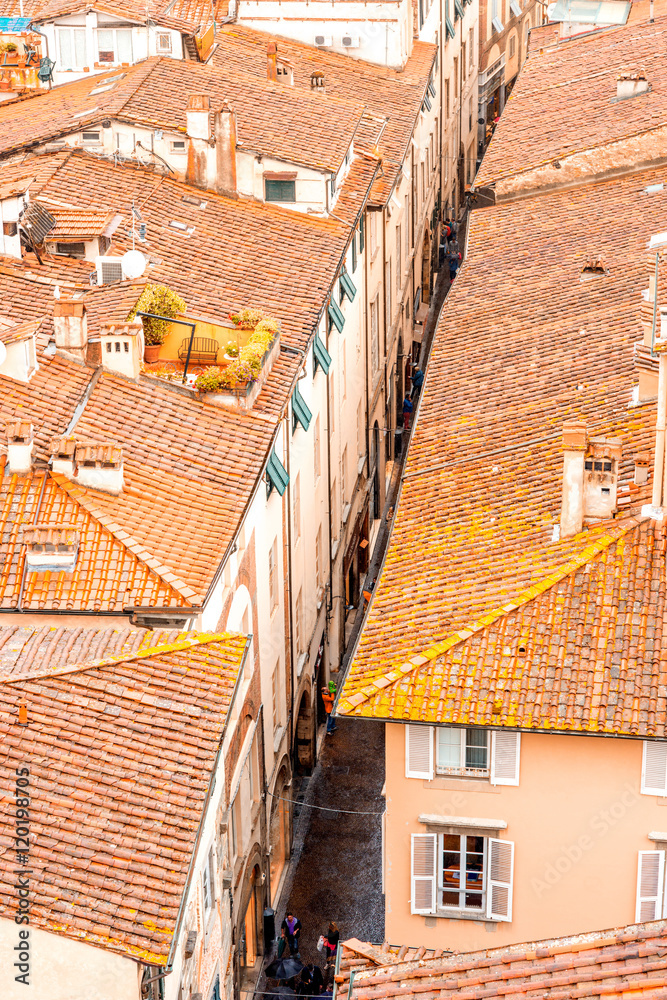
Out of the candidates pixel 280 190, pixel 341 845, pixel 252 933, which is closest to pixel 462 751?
pixel 252 933

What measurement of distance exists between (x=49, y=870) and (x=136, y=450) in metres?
13.4

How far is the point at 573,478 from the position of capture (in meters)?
30.6

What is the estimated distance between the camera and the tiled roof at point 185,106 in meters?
48.5

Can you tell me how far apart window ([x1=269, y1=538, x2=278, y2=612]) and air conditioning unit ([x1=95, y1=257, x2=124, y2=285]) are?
7.54m

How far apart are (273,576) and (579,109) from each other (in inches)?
1040

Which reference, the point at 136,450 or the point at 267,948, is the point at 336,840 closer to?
the point at 267,948

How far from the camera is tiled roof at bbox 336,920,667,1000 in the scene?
709 inches

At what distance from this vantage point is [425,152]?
71375 mm

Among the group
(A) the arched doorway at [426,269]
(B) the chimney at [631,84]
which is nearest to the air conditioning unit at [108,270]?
(B) the chimney at [631,84]

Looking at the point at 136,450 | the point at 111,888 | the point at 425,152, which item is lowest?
the point at 111,888

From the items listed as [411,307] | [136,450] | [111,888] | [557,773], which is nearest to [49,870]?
[111,888]

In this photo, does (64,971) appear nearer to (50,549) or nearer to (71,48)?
(50,549)

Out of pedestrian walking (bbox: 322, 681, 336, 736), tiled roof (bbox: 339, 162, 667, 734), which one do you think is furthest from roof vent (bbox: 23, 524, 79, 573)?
pedestrian walking (bbox: 322, 681, 336, 736)

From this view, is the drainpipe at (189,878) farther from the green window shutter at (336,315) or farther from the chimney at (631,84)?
the chimney at (631,84)
